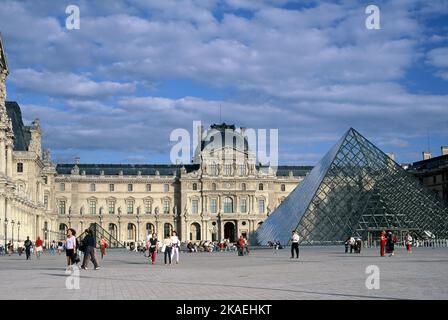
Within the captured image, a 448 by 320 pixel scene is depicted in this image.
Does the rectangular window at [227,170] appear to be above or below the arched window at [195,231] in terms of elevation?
above

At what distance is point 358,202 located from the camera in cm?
4494

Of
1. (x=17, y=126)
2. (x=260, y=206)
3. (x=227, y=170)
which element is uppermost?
(x=17, y=126)

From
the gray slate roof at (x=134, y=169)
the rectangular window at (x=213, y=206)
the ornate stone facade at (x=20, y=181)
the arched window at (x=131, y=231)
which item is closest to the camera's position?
the ornate stone facade at (x=20, y=181)

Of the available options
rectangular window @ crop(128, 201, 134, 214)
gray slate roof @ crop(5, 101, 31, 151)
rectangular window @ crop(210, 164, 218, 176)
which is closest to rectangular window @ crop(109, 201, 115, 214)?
rectangular window @ crop(128, 201, 134, 214)

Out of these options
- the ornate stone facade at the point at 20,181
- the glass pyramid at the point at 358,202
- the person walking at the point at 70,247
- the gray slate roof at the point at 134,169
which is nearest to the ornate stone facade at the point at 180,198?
the gray slate roof at the point at 134,169

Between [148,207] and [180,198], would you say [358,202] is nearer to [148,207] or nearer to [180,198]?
[180,198]

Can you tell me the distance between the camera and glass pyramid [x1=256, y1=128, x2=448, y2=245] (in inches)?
1720

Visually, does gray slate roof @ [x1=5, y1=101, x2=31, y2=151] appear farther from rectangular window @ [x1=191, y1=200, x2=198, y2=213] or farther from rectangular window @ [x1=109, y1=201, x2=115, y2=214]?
rectangular window @ [x1=191, y1=200, x2=198, y2=213]

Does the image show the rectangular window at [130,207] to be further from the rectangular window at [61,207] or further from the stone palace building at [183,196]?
the rectangular window at [61,207]

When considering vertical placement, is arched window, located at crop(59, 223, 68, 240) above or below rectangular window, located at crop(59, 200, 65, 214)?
below

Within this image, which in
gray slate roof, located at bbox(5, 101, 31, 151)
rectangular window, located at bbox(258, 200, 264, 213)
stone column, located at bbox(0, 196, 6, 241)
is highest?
gray slate roof, located at bbox(5, 101, 31, 151)

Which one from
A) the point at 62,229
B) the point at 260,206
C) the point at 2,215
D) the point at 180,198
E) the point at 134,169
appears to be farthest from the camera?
the point at 134,169

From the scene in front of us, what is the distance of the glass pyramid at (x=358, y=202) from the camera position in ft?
143

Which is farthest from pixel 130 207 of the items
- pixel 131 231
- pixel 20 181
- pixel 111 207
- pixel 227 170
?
pixel 20 181
